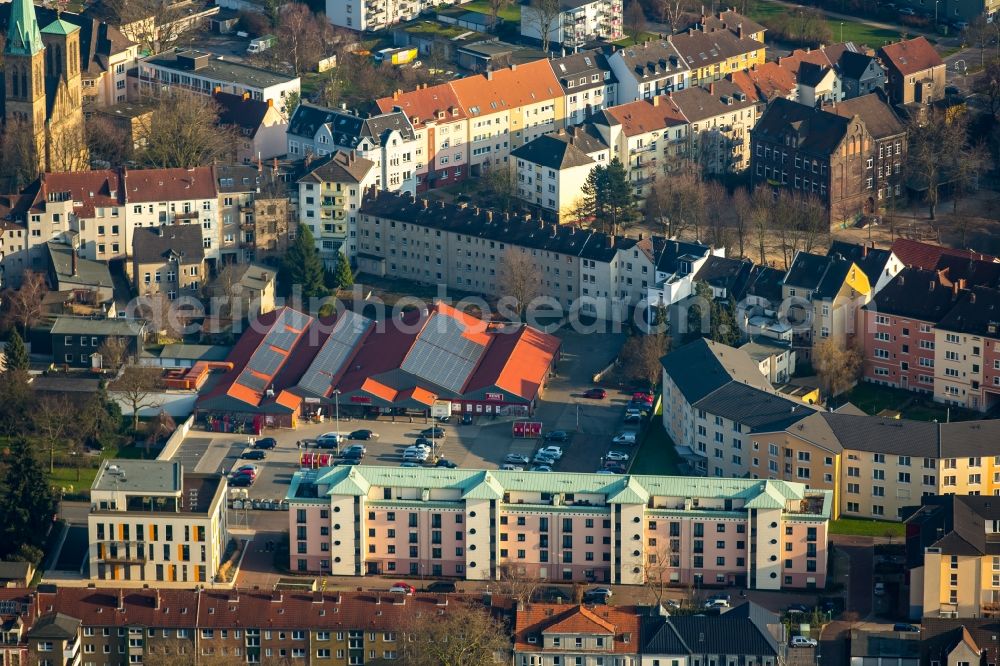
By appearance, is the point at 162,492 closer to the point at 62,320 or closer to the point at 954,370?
the point at 62,320

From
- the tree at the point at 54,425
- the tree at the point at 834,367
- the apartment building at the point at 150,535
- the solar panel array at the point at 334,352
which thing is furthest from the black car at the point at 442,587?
the tree at the point at 834,367

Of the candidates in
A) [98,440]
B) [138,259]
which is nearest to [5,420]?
[98,440]

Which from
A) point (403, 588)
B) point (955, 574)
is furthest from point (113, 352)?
point (955, 574)

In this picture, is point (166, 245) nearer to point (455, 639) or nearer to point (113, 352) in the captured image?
point (113, 352)

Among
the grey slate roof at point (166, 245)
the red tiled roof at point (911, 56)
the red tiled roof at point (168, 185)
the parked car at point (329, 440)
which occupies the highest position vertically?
the red tiled roof at point (911, 56)

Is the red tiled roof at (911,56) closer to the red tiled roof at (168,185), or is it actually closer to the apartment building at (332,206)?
the apartment building at (332,206)

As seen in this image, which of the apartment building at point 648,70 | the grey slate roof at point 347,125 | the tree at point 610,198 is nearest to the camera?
the tree at point 610,198

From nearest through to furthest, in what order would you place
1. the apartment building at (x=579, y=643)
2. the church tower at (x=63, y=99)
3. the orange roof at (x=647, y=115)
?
1. the apartment building at (x=579, y=643)
2. the church tower at (x=63, y=99)
3. the orange roof at (x=647, y=115)
